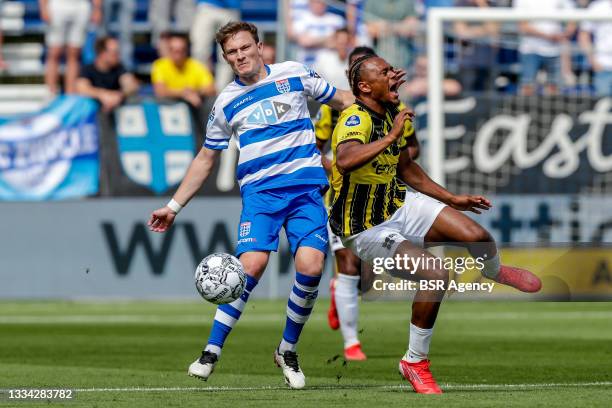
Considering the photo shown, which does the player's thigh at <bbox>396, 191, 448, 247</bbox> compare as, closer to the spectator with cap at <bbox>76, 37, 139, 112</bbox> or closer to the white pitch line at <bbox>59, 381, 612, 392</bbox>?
the white pitch line at <bbox>59, 381, 612, 392</bbox>

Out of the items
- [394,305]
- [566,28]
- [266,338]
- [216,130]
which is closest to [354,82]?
[216,130]

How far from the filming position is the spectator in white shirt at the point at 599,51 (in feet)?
60.2

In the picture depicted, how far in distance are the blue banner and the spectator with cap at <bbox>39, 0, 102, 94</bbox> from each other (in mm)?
1827

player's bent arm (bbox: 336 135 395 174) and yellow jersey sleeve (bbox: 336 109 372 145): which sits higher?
yellow jersey sleeve (bbox: 336 109 372 145)

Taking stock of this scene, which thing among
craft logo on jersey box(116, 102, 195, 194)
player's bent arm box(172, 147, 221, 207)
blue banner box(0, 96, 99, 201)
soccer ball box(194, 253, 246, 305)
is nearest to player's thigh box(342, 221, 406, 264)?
soccer ball box(194, 253, 246, 305)

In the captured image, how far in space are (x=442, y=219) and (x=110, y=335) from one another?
18.6ft

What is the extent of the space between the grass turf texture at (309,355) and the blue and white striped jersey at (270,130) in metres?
1.31

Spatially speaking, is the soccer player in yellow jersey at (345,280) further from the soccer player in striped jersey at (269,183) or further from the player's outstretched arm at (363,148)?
the player's outstretched arm at (363,148)

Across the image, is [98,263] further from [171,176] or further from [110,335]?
[110,335]

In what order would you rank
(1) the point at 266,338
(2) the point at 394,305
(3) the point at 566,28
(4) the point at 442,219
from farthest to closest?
(3) the point at 566,28 < (2) the point at 394,305 < (1) the point at 266,338 < (4) the point at 442,219

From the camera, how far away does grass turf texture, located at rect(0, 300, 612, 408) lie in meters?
8.19

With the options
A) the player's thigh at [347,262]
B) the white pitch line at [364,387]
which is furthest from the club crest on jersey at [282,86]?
the player's thigh at [347,262]

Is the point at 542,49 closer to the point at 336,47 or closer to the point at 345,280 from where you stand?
the point at 336,47

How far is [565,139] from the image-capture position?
715 inches
